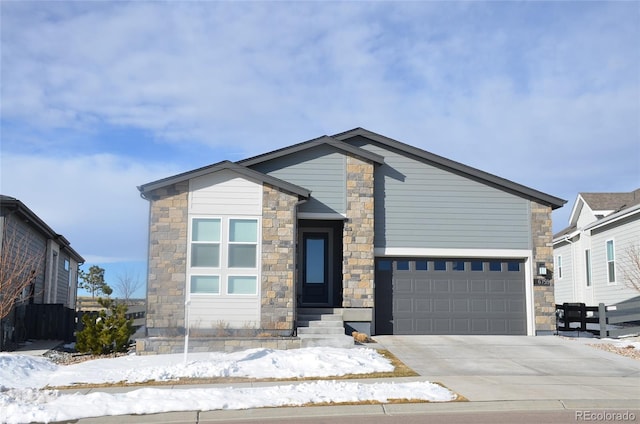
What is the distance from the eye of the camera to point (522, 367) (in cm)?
1412

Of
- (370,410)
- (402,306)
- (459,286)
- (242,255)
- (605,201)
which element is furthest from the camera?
(605,201)

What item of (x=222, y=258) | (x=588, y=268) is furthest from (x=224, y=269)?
(x=588, y=268)

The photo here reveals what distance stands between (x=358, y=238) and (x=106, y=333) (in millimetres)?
7540

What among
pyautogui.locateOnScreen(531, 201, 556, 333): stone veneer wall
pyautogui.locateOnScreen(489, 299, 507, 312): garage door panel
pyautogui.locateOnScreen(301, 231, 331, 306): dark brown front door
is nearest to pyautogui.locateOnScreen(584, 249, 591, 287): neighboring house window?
pyautogui.locateOnScreen(531, 201, 556, 333): stone veneer wall

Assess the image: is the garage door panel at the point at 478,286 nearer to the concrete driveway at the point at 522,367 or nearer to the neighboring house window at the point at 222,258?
the concrete driveway at the point at 522,367

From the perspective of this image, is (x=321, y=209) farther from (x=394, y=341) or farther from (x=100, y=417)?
(x=100, y=417)

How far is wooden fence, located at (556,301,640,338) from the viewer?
20.1m

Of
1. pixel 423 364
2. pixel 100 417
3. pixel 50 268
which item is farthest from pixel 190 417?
pixel 50 268

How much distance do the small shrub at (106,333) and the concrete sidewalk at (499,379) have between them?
5294 mm

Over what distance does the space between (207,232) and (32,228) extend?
8.19 metres

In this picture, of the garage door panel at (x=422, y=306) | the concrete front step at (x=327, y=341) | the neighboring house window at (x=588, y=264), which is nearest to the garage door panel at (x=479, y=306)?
the garage door panel at (x=422, y=306)

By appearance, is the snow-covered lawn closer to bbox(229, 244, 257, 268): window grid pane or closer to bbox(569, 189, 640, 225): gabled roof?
bbox(229, 244, 257, 268): window grid pane

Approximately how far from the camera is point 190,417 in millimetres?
9508

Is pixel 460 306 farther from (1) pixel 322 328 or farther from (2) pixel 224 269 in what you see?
(2) pixel 224 269
